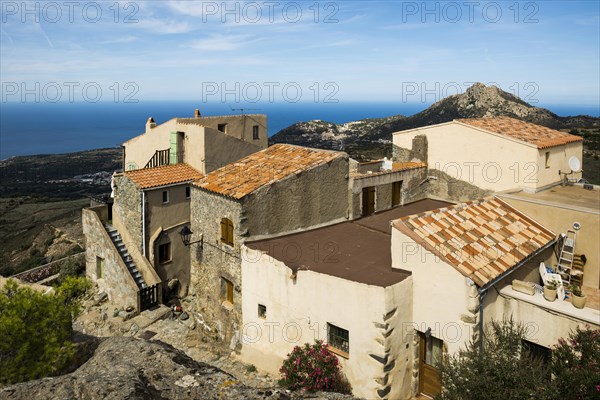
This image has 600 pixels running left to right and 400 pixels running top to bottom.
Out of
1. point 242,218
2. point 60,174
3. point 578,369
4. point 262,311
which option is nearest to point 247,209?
point 242,218

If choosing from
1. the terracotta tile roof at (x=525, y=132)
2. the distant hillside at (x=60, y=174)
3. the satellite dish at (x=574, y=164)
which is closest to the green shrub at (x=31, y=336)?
the terracotta tile roof at (x=525, y=132)

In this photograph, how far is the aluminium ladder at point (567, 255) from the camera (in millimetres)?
15414

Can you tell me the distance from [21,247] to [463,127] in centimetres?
3907

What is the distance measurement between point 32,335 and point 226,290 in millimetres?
7986

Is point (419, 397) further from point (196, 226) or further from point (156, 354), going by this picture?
point (196, 226)

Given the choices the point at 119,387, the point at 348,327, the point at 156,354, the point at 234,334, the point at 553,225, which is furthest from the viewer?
the point at 234,334

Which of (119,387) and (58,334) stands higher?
(119,387)

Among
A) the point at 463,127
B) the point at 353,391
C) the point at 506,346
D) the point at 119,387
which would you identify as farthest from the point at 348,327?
the point at 463,127

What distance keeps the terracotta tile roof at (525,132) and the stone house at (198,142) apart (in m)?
12.0

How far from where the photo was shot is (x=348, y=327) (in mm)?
13562

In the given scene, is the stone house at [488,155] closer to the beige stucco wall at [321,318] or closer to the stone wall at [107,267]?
the beige stucco wall at [321,318]

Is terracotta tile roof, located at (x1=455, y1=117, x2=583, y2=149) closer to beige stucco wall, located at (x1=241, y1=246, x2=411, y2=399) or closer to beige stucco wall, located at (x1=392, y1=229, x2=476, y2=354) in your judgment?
beige stucco wall, located at (x1=392, y1=229, x2=476, y2=354)

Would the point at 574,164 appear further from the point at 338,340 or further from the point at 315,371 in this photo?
the point at 315,371

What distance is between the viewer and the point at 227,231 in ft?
57.8
